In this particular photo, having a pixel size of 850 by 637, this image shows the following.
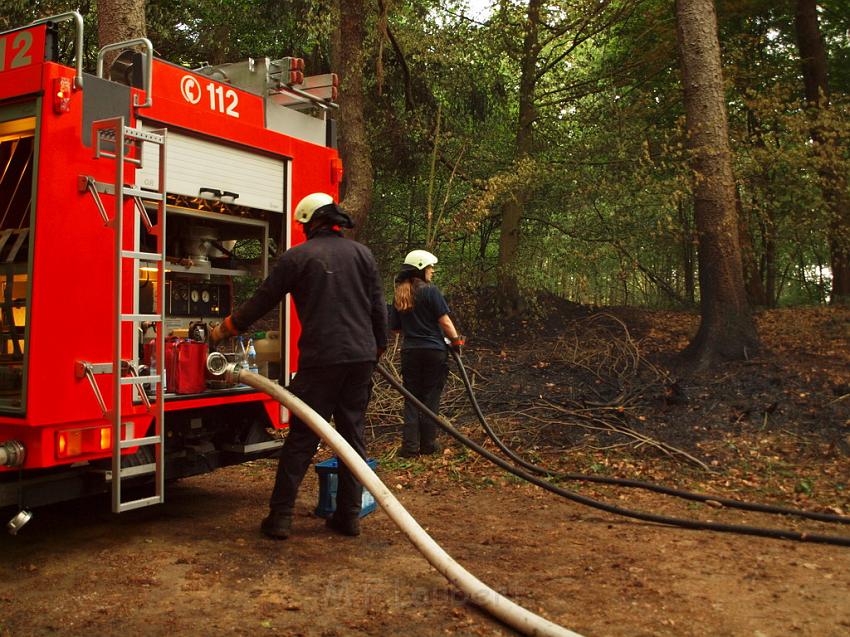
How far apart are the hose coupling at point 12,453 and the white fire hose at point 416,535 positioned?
4.38ft

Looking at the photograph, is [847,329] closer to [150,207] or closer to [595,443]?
[595,443]

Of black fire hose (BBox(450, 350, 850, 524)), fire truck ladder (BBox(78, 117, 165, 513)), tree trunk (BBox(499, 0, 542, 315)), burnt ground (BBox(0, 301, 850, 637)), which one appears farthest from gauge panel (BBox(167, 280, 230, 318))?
tree trunk (BBox(499, 0, 542, 315))

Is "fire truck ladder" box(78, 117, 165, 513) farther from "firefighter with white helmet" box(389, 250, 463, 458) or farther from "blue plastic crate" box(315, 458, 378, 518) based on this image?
"firefighter with white helmet" box(389, 250, 463, 458)

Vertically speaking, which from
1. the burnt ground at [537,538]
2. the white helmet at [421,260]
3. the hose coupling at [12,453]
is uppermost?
the white helmet at [421,260]

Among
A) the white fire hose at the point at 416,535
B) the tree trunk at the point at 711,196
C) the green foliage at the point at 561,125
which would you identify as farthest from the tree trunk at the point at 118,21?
the tree trunk at the point at 711,196

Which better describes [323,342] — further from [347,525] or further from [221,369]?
[347,525]

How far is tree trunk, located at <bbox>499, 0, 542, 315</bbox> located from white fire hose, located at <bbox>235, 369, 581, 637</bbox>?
7.97 metres

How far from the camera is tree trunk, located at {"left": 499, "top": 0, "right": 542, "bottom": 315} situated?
39.4 ft

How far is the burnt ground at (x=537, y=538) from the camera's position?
3598mm

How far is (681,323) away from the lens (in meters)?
12.6

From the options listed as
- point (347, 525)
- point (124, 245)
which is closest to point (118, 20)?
point (124, 245)

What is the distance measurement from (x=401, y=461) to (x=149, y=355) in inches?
130

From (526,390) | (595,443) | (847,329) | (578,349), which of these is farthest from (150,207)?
(847,329)

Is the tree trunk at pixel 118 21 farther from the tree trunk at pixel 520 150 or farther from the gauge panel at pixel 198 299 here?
the tree trunk at pixel 520 150
